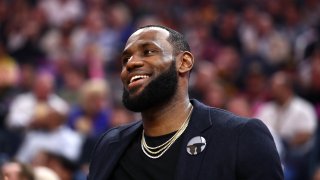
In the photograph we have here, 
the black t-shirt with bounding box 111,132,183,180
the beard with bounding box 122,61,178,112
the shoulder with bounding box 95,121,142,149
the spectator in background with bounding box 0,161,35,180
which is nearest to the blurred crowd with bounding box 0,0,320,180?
the spectator in background with bounding box 0,161,35,180

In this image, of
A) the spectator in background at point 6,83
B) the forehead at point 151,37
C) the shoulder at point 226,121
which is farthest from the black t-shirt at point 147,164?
the spectator in background at point 6,83

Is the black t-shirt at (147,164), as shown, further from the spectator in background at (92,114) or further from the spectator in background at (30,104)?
the spectator in background at (30,104)

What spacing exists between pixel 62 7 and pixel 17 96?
358cm

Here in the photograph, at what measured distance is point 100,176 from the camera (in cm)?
286

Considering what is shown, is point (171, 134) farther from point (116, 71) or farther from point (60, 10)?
point (60, 10)

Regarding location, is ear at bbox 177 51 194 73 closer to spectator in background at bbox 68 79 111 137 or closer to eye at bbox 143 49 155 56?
eye at bbox 143 49 155 56

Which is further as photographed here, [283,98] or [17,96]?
[17,96]

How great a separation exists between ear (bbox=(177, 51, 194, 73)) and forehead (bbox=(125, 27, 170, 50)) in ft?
0.27

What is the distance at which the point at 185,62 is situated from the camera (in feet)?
9.60

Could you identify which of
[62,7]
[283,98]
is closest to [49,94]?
[283,98]

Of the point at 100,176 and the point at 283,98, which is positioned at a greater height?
the point at 100,176

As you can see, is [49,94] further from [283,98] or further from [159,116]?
[159,116]

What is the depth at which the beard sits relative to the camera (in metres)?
2.80

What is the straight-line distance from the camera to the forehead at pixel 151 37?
9.42 feet
